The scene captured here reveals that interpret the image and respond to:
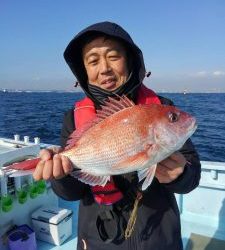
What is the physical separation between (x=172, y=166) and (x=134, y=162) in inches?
13.2

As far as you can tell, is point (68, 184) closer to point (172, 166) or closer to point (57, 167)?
point (57, 167)

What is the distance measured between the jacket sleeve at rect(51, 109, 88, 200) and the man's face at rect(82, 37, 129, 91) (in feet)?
1.37

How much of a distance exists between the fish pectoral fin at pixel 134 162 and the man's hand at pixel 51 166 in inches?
14.6

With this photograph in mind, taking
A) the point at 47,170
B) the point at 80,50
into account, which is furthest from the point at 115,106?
the point at 80,50

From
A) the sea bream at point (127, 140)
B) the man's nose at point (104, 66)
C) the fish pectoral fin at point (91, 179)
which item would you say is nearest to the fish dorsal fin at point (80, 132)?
the sea bream at point (127, 140)

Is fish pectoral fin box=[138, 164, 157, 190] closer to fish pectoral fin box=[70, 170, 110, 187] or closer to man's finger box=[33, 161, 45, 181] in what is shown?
fish pectoral fin box=[70, 170, 110, 187]

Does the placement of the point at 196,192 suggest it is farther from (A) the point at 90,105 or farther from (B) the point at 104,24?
(B) the point at 104,24

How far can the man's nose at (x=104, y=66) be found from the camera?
8.30 feet

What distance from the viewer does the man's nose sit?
253 centimetres

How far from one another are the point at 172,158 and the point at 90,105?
910mm

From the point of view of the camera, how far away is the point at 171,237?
2.58m

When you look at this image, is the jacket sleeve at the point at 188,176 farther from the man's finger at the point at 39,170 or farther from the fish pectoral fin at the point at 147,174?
the man's finger at the point at 39,170

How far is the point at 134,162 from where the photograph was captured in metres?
2.10

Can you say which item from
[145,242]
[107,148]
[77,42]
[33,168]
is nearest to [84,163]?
[107,148]
